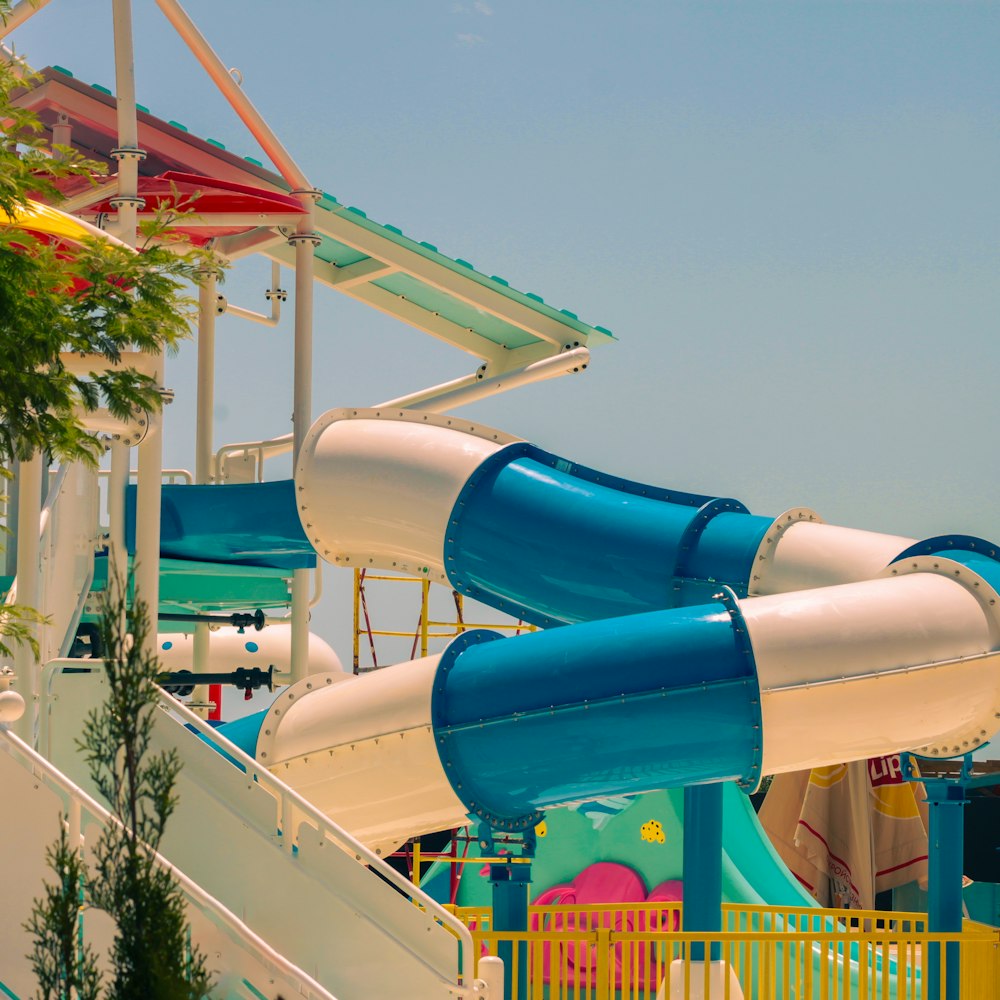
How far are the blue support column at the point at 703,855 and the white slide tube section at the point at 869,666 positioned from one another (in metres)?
1.78

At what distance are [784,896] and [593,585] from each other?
604cm

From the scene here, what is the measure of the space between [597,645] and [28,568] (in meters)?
3.61

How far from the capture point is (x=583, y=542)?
30.9 feet

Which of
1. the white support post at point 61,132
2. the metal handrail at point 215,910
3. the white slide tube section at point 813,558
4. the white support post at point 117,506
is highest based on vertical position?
the white support post at point 61,132

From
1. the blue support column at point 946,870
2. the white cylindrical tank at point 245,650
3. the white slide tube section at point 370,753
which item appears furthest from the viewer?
the white cylindrical tank at point 245,650

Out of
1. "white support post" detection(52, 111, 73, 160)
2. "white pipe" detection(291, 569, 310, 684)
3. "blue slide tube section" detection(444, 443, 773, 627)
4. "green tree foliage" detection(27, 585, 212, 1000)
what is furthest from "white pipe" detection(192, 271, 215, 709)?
"green tree foliage" detection(27, 585, 212, 1000)

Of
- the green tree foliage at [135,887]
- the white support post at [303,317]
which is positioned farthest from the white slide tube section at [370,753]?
the green tree foliage at [135,887]

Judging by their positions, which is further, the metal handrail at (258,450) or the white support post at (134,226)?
the metal handrail at (258,450)

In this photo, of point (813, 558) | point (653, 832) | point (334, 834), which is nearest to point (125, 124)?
point (334, 834)

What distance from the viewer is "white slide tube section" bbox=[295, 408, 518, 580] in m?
10.1

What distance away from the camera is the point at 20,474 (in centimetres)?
969

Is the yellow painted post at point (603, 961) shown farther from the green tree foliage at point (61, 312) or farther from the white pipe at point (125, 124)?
the white pipe at point (125, 124)

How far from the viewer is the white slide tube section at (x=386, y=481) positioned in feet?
33.1

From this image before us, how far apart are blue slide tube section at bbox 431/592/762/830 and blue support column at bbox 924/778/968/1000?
7.50 feet
